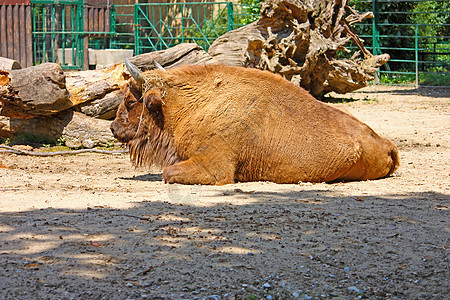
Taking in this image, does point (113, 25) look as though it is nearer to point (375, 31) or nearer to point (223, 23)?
point (223, 23)

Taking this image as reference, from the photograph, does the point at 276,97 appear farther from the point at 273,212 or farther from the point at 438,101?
the point at 438,101

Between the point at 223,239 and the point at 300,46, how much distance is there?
9675 mm

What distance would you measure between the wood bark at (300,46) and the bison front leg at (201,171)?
21.6ft

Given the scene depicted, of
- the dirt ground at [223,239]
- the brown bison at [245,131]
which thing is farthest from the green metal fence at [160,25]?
the dirt ground at [223,239]

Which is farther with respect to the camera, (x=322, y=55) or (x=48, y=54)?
(x=48, y=54)

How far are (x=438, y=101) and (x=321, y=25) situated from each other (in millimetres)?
3916

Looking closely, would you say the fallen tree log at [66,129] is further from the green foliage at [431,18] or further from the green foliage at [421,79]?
the green foliage at [431,18]

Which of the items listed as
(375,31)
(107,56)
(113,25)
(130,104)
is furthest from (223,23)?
(130,104)

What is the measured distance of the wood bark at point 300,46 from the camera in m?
13.0

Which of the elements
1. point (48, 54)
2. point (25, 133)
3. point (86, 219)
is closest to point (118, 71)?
point (25, 133)

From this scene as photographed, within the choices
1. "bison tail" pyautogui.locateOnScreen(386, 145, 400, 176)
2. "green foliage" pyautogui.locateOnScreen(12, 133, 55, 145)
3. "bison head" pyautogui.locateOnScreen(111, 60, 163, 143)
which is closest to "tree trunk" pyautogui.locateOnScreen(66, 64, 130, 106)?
"green foliage" pyautogui.locateOnScreen(12, 133, 55, 145)

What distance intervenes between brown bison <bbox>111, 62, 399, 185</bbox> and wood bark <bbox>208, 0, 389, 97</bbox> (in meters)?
6.01

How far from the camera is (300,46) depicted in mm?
13266

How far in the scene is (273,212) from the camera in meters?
5.11
